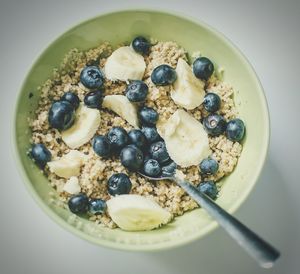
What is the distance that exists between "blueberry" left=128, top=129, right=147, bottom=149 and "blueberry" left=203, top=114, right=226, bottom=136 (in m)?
0.13

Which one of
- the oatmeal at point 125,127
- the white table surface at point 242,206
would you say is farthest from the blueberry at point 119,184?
the white table surface at point 242,206

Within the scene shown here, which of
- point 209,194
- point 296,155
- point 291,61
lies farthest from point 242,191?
point 291,61

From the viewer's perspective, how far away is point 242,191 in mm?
947

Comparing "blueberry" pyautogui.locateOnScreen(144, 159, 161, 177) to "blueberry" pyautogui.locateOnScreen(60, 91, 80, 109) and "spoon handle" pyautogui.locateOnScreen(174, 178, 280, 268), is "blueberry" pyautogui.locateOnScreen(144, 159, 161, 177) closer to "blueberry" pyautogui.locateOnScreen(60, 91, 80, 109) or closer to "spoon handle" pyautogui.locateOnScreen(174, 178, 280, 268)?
"spoon handle" pyautogui.locateOnScreen(174, 178, 280, 268)

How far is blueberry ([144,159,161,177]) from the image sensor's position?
99cm

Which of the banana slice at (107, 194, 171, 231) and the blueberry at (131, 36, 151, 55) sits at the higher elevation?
the blueberry at (131, 36, 151, 55)

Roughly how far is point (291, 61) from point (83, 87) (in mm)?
531

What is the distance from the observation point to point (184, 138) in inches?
40.4

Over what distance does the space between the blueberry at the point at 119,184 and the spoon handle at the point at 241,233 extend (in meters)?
0.11

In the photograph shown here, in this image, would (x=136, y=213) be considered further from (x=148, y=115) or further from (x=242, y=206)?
(x=242, y=206)

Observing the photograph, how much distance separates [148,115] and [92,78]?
138 mm

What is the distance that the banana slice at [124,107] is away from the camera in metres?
1.03

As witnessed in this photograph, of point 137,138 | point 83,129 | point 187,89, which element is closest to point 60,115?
point 83,129

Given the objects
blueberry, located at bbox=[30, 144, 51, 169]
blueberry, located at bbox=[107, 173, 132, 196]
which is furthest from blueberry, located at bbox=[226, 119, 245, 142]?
blueberry, located at bbox=[30, 144, 51, 169]
